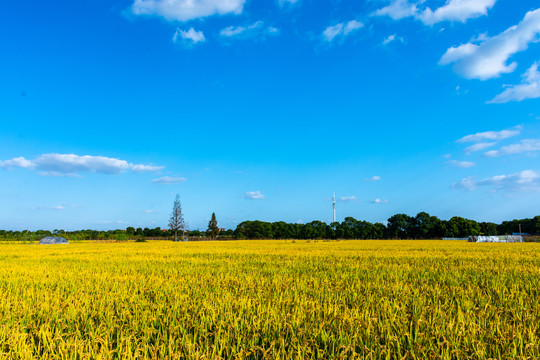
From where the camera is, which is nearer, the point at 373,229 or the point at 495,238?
the point at 495,238

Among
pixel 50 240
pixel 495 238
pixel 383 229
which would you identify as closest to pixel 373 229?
pixel 383 229

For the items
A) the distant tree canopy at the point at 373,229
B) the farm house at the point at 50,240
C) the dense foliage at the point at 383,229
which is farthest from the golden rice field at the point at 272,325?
the dense foliage at the point at 383,229

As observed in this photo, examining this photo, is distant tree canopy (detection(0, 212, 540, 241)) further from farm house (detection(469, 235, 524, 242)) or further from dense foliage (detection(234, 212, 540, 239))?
farm house (detection(469, 235, 524, 242))

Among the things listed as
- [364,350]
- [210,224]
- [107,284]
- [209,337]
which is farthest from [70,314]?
[210,224]

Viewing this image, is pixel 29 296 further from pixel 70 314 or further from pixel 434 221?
pixel 434 221

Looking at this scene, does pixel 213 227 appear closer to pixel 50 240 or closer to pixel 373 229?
pixel 373 229

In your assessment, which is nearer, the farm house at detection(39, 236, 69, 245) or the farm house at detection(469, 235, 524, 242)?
the farm house at detection(39, 236, 69, 245)

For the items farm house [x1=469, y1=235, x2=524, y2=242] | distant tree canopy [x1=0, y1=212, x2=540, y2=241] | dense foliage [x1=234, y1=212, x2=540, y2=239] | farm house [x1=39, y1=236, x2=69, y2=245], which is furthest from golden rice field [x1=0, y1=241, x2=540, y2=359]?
dense foliage [x1=234, y1=212, x2=540, y2=239]

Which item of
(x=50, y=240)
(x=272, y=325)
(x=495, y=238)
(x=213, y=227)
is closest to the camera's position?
(x=272, y=325)

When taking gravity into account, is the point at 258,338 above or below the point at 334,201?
below

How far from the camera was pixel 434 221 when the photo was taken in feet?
359

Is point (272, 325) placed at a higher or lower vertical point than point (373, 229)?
higher

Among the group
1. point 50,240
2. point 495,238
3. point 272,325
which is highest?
point 272,325

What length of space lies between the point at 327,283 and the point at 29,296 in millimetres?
5111
